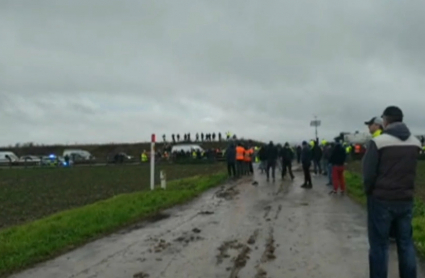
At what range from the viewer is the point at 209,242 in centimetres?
1041

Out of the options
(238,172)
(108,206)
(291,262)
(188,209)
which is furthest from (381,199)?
(238,172)

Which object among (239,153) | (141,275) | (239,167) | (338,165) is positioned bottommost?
(141,275)

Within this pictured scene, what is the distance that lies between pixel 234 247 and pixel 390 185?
12.7ft

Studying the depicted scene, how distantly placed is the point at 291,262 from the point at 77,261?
10.6ft

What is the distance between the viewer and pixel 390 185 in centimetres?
645

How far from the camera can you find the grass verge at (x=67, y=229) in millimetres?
9625

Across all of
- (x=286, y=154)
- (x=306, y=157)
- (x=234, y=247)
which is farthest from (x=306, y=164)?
(x=234, y=247)

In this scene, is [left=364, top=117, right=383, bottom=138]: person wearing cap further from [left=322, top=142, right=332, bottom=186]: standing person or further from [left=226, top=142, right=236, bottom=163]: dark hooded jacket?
[left=226, top=142, right=236, bottom=163]: dark hooded jacket

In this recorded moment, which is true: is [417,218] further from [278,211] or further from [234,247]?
[234,247]

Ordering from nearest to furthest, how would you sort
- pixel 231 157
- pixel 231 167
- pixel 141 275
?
1. pixel 141 275
2. pixel 231 157
3. pixel 231 167

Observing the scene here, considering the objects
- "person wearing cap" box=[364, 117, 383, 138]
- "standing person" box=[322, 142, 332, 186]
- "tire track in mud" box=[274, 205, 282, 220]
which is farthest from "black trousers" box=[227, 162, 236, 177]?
"person wearing cap" box=[364, 117, 383, 138]

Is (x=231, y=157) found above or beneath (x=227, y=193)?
above

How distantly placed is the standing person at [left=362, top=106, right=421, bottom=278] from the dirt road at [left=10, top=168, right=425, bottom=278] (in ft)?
3.68

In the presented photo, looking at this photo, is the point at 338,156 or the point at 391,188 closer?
the point at 391,188
